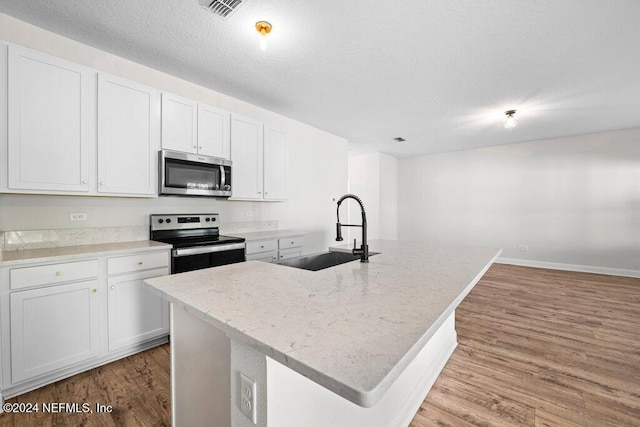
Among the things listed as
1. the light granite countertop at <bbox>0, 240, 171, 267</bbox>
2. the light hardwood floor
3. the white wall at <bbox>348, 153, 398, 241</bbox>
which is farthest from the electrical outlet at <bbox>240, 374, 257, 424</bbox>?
the white wall at <bbox>348, 153, 398, 241</bbox>

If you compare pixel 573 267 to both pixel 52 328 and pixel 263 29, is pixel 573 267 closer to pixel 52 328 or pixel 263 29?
pixel 263 29

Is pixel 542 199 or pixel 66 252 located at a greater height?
pixel 542 199

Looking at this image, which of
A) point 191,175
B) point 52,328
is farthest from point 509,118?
point 52,328

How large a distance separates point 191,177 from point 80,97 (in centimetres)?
102

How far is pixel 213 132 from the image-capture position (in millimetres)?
3018

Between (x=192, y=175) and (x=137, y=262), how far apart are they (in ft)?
3.21

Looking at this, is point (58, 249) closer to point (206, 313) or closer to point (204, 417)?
point (204, 417)

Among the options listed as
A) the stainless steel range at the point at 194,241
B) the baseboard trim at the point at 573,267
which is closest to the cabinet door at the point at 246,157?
the stainless steel range at the point at 194,241

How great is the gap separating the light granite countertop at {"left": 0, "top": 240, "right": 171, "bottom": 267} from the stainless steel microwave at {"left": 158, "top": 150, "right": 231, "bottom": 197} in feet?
1.94

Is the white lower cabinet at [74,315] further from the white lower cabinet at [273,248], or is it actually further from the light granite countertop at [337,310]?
the light granite countertop at [337,310]

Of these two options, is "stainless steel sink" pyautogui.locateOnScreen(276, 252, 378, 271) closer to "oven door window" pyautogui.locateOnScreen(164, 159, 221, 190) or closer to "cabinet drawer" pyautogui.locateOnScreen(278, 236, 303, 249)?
"cabinet drawer" pyautogui.locateOnScreen(278, 236, 303, 249)

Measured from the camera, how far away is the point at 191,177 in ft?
9.24

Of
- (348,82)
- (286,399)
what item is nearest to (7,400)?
(286,399)

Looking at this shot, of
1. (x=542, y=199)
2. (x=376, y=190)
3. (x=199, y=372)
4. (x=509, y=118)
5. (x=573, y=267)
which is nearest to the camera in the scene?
(x=199, y=372)
